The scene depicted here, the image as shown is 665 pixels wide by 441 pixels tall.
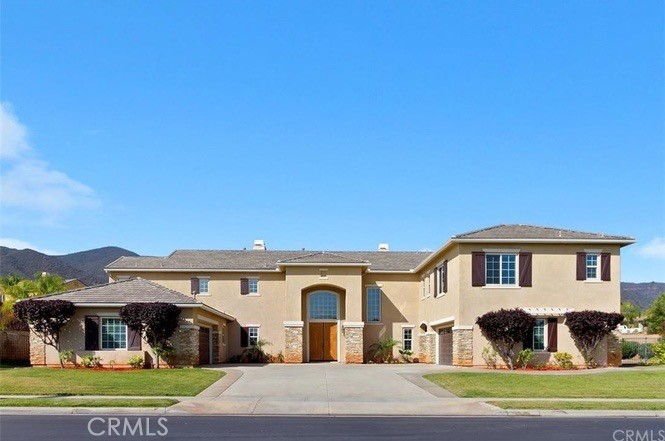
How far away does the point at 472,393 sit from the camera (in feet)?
70.8

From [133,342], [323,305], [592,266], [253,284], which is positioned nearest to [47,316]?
[133,342]

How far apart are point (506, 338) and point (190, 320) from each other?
13.9 metres

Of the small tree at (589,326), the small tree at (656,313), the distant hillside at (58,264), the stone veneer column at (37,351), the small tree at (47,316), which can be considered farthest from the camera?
the distant hillside at (58,264)

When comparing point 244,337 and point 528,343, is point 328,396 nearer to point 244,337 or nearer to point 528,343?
point 528,343

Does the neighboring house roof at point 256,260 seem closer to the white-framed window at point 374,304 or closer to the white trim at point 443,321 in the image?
the white-framed window at point 374,304

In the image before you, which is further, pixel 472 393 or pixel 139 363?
pixel 139 363

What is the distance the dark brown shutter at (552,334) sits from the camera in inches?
1297

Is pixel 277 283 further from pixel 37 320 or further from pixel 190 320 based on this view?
pixel 37 320

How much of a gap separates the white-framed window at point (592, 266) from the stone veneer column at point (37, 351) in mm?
24883

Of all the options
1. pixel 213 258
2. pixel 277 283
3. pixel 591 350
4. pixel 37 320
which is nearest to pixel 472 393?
pixel 591 350

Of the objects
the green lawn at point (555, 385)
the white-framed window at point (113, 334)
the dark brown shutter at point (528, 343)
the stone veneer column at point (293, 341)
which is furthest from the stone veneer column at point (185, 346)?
the dark brown shutter at point (528, 343)

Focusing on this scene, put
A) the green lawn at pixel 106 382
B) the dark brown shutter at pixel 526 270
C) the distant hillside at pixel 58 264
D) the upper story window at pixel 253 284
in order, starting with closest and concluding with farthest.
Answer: the green lawn at pixel 106 382
the dark brown shutter at pixel 526 270
the upper story window at pixel 253 284
the distant hillside at pixel 58 264

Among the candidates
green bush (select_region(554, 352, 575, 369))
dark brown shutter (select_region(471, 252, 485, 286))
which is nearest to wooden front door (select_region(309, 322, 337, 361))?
dark brown shutter (select_region(471, 252, 485, 286))

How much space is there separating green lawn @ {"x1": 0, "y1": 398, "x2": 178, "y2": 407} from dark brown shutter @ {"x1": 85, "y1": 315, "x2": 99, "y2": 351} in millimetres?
12977
